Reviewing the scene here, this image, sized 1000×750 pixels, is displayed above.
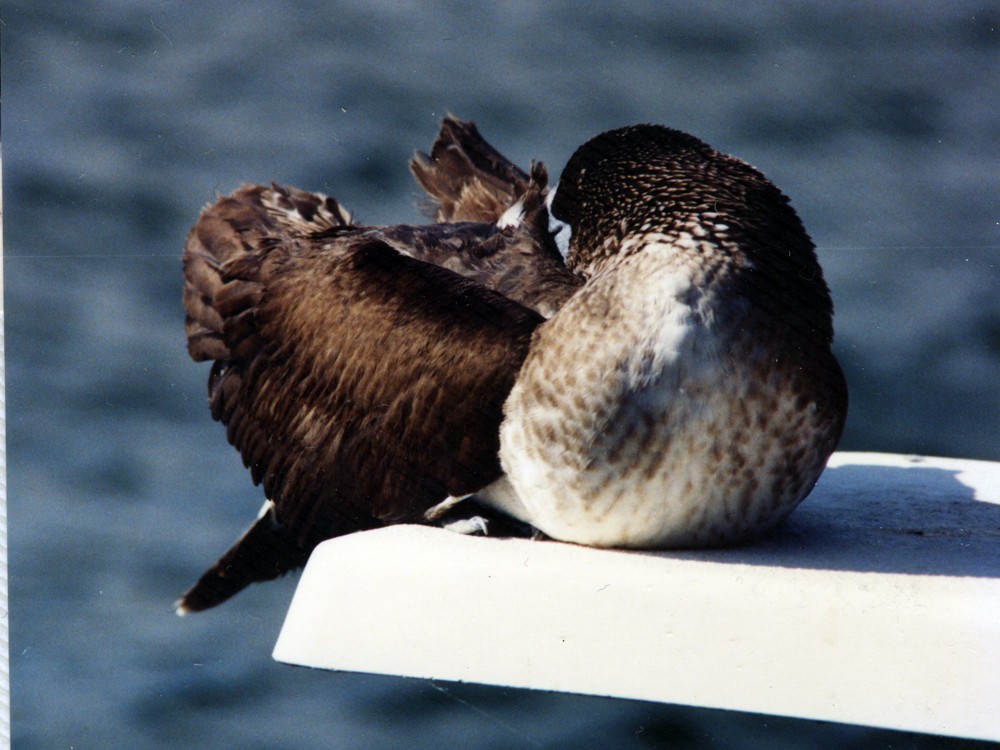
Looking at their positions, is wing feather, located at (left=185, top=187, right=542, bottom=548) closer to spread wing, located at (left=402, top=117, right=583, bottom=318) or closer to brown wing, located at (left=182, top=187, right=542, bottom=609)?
brown wing, located at (left=182, top=187, right=542, bottom=609)

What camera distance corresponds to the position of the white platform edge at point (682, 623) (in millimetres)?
2635

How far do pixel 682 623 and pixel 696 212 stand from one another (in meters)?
0.96

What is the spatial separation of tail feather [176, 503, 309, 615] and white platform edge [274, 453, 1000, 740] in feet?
3.11

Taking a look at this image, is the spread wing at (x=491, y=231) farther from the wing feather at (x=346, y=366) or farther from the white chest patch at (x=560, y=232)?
the wing feather at (x=346, y=366)

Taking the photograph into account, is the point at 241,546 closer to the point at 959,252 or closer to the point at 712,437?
the point at 712,437

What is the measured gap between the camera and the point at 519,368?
10.4 ft

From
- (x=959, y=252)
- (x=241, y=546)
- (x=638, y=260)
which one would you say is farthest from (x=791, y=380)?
(x=959, y=252)

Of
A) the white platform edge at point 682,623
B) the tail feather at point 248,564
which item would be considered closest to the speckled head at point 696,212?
the white platform edge at point 682,623

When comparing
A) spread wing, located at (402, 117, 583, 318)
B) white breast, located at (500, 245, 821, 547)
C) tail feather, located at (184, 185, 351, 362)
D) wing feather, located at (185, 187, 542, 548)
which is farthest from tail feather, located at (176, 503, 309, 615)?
white breast, located at (500, 245, 821, 547)

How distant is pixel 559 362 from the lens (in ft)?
10.1

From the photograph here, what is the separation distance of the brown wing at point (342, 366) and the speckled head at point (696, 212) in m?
0.35

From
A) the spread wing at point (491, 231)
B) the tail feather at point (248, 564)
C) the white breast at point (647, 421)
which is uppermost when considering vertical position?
the spread wing at point (491, 231)

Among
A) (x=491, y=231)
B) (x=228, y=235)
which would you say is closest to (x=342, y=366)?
(x=491, y=231)

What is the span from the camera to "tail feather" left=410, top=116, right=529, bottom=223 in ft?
15.2
